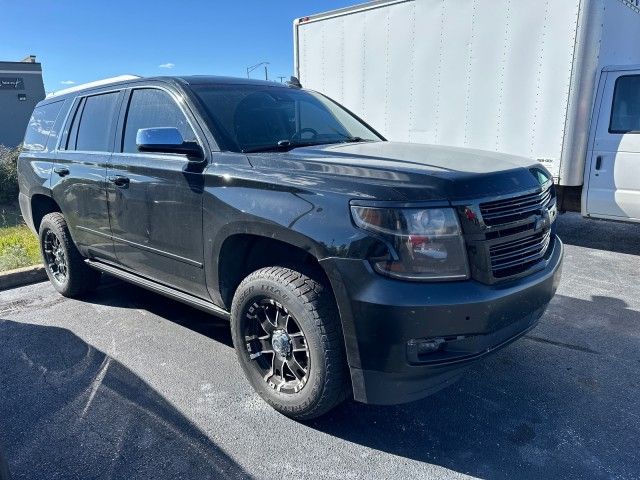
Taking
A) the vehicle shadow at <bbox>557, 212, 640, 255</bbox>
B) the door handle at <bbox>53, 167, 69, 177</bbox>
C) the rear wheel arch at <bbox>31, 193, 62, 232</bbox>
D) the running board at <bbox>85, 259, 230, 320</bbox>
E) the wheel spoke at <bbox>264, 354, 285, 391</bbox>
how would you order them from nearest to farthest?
the wheel spoke at <bbox>264, 354, 285, 391</bbox> → the running board at <bbox>85, 259, 230, 320</bbox> → the door handle at <bbox>53, 167, 69, 177</bbox> → the rear wheel arch at <bbox>31, 193, 62, 232</bbox> → the vehicle shadow at <bbox>557, 212, 640, 255</bbox>

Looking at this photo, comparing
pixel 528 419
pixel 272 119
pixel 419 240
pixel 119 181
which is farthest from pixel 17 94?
pixel 528 419

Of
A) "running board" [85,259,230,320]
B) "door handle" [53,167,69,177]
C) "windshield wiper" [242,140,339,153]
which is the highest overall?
"windshield wiper" [242,140,339,153]

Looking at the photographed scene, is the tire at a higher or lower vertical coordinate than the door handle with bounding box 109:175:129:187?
lower

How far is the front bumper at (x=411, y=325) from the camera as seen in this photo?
85.0 inches

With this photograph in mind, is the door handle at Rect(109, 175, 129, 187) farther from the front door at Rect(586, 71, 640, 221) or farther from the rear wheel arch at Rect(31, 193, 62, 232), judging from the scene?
the front door at Rect(586, 71, 640, 221)

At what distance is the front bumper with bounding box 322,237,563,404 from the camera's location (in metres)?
2.16

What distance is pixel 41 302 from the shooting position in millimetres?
4723

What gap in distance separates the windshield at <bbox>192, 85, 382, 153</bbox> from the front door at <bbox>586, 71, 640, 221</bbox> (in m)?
3.65

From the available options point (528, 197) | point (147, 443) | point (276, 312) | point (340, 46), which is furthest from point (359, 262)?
point (340, 46)

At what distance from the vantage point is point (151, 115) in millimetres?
3500

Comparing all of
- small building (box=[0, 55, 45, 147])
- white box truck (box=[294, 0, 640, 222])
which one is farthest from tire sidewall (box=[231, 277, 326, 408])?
small building (box=[0, 55, 45, 147])

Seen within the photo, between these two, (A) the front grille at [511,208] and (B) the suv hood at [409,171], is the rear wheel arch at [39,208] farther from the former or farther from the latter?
(A) the front grille at [511,208]

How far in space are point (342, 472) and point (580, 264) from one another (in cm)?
448

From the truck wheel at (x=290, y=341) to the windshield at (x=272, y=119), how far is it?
0.93m
